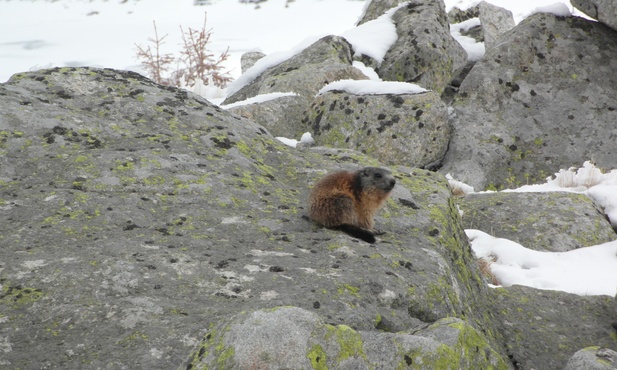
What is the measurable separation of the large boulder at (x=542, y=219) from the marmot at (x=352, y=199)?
386 cm

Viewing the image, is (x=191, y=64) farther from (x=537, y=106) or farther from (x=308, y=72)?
(x=537, y=106)

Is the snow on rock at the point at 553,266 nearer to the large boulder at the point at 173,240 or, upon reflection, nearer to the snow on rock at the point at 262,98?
the large boulder at the point at 173,240

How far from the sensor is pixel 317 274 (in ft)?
15.2

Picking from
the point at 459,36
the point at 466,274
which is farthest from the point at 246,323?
the point at 459,36

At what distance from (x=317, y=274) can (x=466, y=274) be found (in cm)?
208

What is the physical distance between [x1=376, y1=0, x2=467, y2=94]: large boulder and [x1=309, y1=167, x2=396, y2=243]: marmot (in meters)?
10.1

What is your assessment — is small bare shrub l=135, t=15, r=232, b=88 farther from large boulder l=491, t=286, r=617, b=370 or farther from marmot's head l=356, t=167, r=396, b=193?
large boulder l=491, t=286, r=617, b=370

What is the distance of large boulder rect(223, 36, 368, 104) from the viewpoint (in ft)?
47.8

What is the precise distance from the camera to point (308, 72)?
14953 millimetres

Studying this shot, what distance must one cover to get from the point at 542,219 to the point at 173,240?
657 centimetres

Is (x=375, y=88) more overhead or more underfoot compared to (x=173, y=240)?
more underfoot

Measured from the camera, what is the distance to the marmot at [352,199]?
5812mm

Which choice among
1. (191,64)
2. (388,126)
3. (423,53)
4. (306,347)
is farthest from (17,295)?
(191,64)

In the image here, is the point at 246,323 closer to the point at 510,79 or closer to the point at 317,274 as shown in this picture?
the point at 317,274
